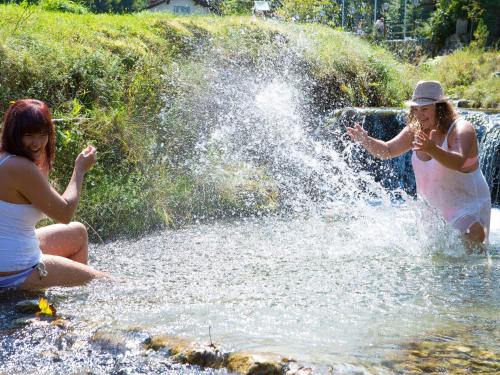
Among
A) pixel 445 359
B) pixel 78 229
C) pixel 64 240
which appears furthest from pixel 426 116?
pixel 64 240

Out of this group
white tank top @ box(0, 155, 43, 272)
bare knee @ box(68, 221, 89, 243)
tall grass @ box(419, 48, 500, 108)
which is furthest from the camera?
tall grass @ box(419, 48, 500, 108)

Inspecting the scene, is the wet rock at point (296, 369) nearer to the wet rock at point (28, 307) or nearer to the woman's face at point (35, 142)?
the wet rock at point (28, 307)

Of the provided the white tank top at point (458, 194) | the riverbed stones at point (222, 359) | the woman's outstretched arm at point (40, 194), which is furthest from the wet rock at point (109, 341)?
the white tank top at point (458, 194)

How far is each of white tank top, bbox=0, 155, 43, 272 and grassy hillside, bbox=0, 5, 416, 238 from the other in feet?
10.3

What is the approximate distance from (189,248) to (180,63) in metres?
5.49

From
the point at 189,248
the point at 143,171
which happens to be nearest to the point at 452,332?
the point at 189,248

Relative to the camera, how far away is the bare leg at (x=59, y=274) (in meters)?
4.29

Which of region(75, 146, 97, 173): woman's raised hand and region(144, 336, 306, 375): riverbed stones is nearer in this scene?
region(144, 336, 306, 375): riverbed stones

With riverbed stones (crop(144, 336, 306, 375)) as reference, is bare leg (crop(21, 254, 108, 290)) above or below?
above

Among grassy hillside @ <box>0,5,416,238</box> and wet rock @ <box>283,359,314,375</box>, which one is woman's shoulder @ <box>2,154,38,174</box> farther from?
grassy hillside @ <box>0,5,416,238</box>

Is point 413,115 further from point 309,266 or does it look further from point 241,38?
point 241,38

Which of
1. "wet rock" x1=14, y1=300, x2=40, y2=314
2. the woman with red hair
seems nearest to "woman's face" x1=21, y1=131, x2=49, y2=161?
the woman with red hair

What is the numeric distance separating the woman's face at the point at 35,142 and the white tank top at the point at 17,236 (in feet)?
1.00

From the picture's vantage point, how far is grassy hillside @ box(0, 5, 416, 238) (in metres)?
7.97
